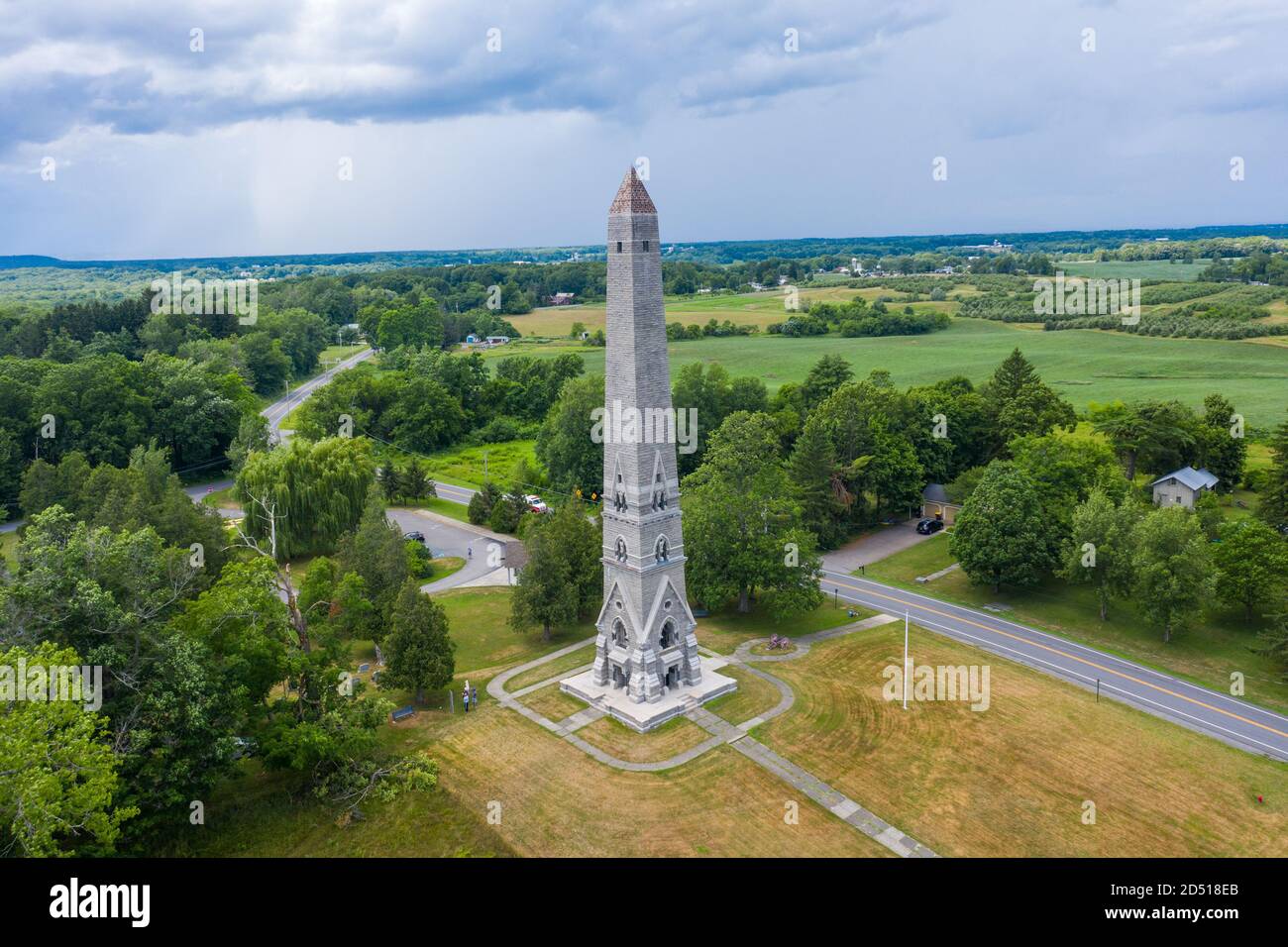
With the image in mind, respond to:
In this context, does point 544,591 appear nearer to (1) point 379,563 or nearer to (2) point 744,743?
(1) point 379,563

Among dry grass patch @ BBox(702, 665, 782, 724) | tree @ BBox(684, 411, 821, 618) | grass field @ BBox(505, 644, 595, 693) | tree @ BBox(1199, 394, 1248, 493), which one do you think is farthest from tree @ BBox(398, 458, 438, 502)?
tree @ BBox(1199, 394, 1248, 493)

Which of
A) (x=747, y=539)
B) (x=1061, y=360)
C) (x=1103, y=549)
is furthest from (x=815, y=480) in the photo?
(x=1061, y=360)

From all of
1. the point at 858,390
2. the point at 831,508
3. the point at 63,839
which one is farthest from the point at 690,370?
the point at 63,839

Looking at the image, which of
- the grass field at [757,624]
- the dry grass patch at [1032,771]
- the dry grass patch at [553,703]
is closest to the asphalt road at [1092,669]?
the dry grass patch at [1032,771]

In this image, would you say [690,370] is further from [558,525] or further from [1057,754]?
[1057,754]

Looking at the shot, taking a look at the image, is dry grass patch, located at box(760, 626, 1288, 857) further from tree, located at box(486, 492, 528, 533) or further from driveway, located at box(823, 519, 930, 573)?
tree, located at box(486, 492, 528, 533)

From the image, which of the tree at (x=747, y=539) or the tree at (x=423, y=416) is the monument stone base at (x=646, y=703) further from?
the tree at (x=423, y=416)
